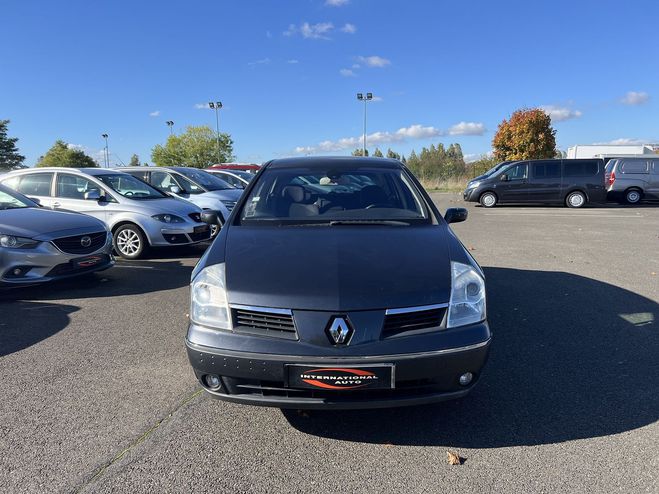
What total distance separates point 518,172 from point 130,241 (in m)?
14.6

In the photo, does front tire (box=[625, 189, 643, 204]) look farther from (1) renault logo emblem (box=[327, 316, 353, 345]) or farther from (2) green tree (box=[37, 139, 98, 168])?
(2) green tree (box=[37, 139, 98, 168])

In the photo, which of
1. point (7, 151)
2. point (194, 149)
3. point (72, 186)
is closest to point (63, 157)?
point (7, 151)

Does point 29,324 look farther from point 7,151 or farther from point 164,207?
point 7,151

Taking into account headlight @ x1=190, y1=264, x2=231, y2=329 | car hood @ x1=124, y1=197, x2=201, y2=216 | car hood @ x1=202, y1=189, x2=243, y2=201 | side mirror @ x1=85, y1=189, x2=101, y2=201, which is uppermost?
car hood @ x1=202, y1=189, x2=243, y2=201

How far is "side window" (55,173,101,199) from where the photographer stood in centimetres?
793

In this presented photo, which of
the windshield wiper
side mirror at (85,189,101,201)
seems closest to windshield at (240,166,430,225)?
the windshield wiper

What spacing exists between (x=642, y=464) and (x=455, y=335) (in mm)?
1155

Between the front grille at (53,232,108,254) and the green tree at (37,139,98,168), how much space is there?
224ft

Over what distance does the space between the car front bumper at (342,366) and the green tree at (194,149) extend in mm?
72103

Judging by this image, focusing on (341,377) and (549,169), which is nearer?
(341,377)

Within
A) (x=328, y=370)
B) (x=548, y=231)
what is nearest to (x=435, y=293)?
(x=328, y=370)

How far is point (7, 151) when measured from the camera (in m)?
62.5

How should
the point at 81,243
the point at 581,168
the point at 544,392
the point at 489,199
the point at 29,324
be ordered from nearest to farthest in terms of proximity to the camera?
the point at 544,392, the point at 29,324, the point at 81,243, the point at 581,168, the point at 489,199

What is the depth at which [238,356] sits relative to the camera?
2389 millimetres
